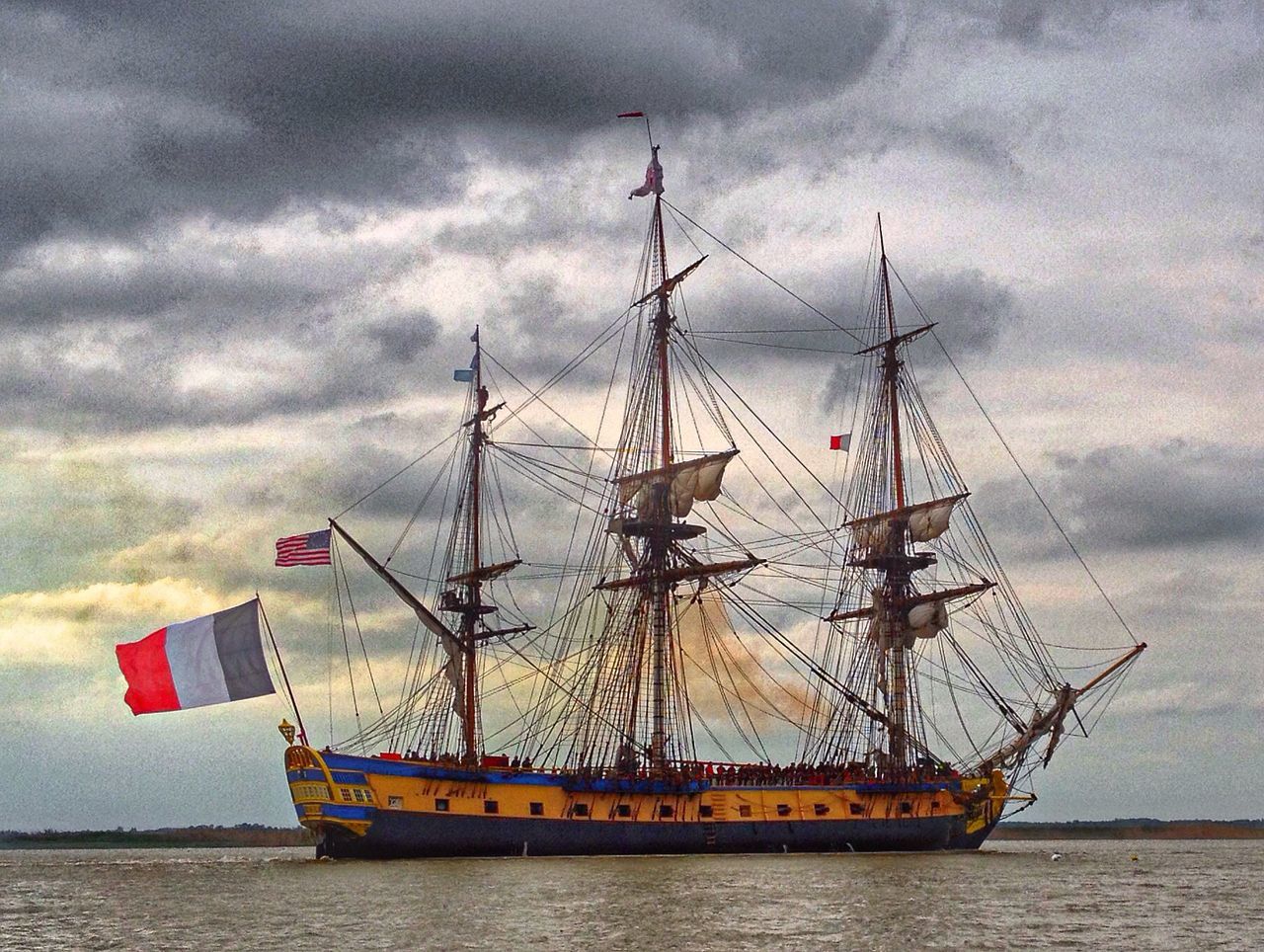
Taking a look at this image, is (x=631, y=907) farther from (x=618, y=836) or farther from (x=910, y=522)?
(x=910, y=522)

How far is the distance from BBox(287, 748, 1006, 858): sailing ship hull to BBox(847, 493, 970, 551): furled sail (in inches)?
705

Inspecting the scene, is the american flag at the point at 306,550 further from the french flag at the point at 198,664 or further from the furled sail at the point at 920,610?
the furled sail at the point at 920,610

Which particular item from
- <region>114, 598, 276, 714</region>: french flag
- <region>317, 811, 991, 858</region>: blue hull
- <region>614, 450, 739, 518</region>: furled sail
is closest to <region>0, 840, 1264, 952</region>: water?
<region>317, 811, 991, 858</region>: blue hull

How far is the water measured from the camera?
49812mm

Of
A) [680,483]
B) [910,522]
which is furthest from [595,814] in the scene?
[910,522]

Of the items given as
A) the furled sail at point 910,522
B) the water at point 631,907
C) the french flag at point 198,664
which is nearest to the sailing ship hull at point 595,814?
the water at point 631,907

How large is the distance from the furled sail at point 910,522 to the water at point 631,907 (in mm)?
28873

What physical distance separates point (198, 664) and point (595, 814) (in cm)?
2655

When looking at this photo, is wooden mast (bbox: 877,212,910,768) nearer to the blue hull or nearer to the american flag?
the blue hull

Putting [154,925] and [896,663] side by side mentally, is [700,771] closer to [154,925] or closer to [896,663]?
[896,663]

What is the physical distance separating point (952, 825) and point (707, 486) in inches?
1095

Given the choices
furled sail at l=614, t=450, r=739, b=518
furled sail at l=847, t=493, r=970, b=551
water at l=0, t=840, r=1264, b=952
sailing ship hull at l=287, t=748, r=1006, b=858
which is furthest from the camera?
furled sail at l=847, t=493, r=970, b=551

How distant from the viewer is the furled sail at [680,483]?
97.6 metres

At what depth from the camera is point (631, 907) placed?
57906 millimetres
